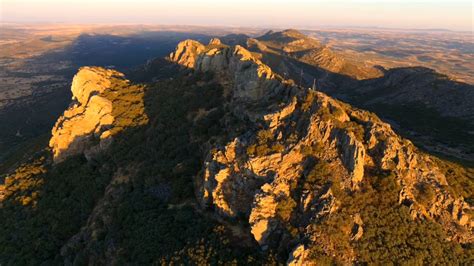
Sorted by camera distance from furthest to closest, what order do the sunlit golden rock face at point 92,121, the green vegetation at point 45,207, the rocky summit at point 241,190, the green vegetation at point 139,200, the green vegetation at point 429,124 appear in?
the green vegetation at point 429,124 < the sunlit golden rock face at point 92,121 < the green vegetation at point 45,207 < the green vegetation at point 139,200 < the rocky summit at point 241,190

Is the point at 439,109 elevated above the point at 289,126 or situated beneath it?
situated beneath

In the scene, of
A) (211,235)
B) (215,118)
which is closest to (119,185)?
(215,118)

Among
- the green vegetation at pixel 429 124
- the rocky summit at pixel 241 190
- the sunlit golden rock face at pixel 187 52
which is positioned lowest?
the green vegetation at pixel 429 124

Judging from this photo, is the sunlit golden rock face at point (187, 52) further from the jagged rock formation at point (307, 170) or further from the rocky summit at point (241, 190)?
the jagged rock formation at point (307, 170)

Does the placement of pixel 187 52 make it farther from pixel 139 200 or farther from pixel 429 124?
pixel 139 200

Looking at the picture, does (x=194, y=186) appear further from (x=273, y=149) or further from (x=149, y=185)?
(x=273, y=149)

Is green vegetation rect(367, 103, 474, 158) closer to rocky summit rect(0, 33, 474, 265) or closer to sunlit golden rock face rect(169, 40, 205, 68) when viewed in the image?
rocky summit rect(0, 33, 474, 265)

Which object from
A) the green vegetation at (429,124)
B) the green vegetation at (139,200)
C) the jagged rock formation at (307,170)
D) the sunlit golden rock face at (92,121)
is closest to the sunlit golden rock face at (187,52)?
the sunlit golden rock face at (92,121)
